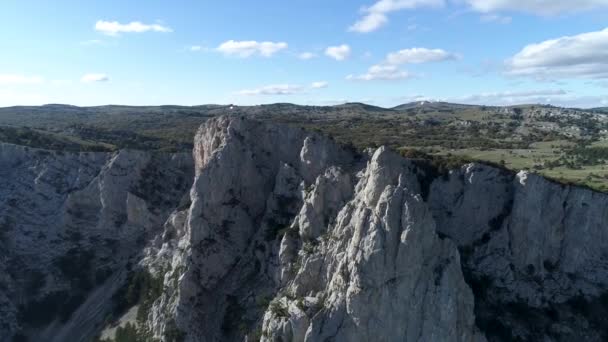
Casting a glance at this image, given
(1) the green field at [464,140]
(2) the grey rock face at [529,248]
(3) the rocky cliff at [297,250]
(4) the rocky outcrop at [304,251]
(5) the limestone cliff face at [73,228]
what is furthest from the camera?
(1) the green field at [464,140]

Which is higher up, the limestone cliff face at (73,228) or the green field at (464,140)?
the green field at (464,140)

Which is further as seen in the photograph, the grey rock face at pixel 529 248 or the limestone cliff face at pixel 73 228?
the limestone cliff face at pixel 73 228

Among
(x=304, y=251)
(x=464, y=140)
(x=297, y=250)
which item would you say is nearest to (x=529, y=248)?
(x=304, y=251)

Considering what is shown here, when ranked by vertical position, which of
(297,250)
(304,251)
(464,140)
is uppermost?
(464,140)

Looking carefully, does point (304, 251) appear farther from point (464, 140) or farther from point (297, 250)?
point (464, 140)

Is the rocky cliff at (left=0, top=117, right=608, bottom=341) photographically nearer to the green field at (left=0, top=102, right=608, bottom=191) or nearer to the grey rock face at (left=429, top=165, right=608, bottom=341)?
the grey rock face at (left=429, top=165, right=608, bottom=341)

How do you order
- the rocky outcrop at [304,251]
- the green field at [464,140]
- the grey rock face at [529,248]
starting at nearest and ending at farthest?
the rocky outcrop at [304,251]
the grey rock face at [529,248]
the green field at [464,140]

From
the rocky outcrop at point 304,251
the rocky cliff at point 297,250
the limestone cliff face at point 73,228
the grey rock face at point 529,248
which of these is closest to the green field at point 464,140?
the grey rock face at point 529,248

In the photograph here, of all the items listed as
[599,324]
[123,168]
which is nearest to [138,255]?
[123,168]

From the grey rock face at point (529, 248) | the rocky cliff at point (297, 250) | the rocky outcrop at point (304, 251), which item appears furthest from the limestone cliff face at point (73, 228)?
the grey rock face at point (529, 248)

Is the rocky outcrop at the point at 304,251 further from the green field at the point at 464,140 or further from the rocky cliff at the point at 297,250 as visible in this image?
the green field at the point at 464,140
